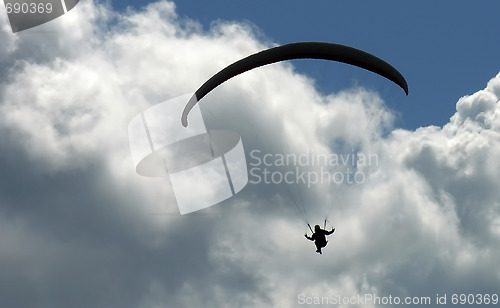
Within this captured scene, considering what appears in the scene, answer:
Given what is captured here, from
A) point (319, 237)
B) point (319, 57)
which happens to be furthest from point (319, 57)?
point (319, 237)

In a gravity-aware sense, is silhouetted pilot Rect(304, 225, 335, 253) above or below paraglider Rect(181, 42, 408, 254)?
below

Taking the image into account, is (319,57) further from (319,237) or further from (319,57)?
(319,237)

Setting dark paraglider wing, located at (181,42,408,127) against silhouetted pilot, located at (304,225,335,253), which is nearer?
dark paraglider wing, located at (181,42,408,127)

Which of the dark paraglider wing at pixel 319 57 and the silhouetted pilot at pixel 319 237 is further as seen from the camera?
the silhouetted pilot at pixel 319 237

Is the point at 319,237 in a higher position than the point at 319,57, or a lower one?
lower

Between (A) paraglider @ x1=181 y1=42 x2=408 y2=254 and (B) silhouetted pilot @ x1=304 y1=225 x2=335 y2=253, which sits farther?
(B) silhouetted pilot @ x1=304 y1=225 x2=335 y2=253

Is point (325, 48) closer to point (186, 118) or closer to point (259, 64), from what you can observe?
point (259, 64)

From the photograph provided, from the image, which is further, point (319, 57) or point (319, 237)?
point (319, 237)

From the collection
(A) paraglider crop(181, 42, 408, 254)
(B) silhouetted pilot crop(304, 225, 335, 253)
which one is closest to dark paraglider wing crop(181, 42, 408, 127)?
(A) paraglider crop(181, 42, 408, 254)

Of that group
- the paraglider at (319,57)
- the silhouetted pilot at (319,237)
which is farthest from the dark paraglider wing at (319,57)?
the silhouetted pilot at (319,237)

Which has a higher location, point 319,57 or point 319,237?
point 319,57

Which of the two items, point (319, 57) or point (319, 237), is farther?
point (319, 237)

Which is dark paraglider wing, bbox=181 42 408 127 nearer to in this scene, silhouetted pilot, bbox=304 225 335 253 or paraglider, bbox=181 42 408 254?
paraglider, bbox=181 42 408 254

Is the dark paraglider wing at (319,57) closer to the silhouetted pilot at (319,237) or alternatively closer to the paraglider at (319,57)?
the paraglider at (319,57)
